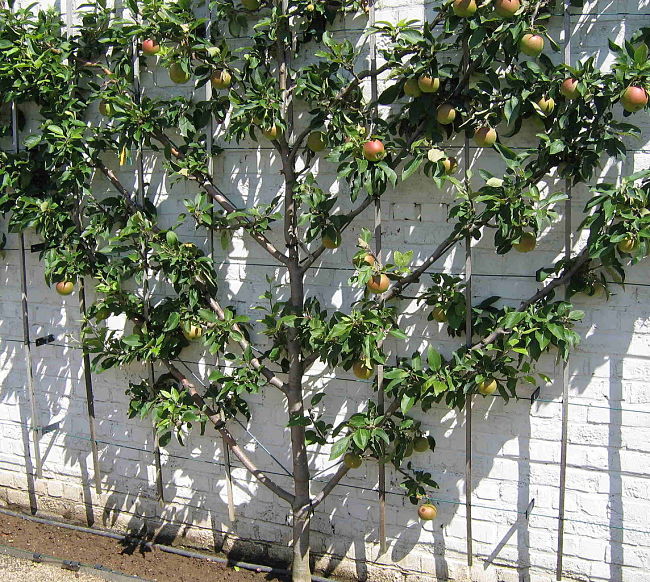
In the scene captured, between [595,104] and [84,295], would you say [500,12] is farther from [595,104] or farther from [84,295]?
[84,295]

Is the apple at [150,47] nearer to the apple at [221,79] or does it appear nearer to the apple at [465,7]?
the apple at [221,79]

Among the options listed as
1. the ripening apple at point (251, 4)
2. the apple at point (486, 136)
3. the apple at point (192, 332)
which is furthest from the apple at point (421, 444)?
the ripening apple at point (251, 4)

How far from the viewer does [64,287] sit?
3.44m

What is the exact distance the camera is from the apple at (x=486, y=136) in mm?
2695

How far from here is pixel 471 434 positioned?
2.95 metres

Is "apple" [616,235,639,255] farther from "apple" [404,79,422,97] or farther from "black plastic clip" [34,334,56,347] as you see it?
"black plastic clip" [34,334,56,347]

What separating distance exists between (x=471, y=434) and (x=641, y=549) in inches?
29.7

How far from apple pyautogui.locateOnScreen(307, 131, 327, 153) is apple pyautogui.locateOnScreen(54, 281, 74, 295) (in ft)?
4.58

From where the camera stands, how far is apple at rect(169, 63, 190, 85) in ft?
9.82

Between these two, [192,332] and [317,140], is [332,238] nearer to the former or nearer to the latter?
[317,140]

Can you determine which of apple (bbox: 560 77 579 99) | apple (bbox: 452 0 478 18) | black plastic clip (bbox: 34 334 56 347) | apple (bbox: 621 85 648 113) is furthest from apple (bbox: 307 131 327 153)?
black plastic clip (bbox: 34 334 56 347)

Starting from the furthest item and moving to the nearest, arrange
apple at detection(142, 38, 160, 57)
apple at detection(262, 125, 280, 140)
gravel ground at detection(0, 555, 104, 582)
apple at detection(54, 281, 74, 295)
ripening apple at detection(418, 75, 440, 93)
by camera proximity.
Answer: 1. apple at detection(54, 281, 74, 295)
2. gravel ground at detection(0, 555, 104, 582)
3. apple at detection(142, 38, 160, 57)
4. apple at detection(262, 125, 280, 140)
5. ripening apple at detection(418, 75, 440, 93)

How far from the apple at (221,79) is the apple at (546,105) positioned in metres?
1.25

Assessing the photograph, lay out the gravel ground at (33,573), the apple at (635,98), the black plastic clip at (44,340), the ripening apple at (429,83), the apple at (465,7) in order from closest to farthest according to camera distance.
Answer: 1. the apple at (635,98)
2. the apple at (465,7)
3. the ripening apple at (429,83)
4. the gravel ground at (33,573)
5. the black plastic clip at (44,340)
